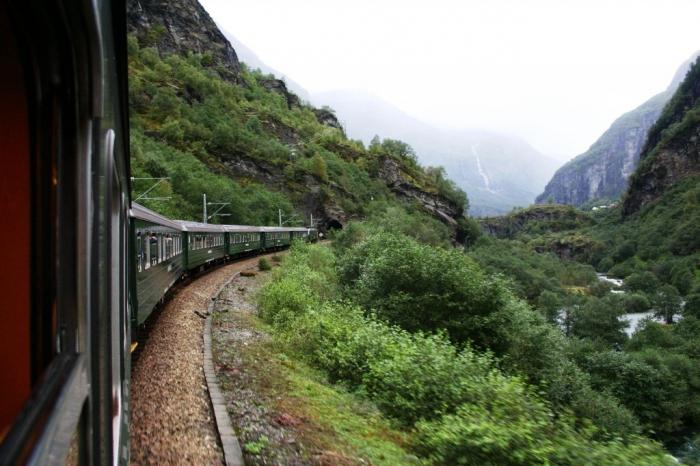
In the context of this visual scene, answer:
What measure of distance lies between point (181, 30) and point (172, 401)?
10867 cm

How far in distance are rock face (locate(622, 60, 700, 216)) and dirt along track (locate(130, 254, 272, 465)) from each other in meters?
149

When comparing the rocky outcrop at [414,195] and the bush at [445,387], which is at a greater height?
the rocky outcrop at [414,195]

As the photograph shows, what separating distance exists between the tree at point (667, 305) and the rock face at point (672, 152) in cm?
7301

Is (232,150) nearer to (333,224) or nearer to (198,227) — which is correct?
(333,224)

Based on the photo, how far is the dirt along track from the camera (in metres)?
5.52

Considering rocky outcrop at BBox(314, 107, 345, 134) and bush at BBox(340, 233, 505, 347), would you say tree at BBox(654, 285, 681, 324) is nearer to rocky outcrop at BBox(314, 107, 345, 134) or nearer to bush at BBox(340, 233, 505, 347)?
bush at BBox(340, 233, 505, 347)

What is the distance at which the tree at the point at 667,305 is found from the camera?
6856 cm

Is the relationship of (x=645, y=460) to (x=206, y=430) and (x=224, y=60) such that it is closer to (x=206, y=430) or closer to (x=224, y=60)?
(x=206, y=430)

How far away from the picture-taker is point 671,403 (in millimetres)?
33625

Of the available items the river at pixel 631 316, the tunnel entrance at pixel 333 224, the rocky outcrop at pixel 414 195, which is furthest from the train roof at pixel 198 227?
the rocky outcrop at pixel 414 195

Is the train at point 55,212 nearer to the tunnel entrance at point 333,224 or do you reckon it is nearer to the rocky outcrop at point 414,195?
the tunnel entrance at point 333,224

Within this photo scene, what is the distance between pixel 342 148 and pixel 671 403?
7581 centimetres

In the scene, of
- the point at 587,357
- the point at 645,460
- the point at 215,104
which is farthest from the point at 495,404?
the point at 215,104

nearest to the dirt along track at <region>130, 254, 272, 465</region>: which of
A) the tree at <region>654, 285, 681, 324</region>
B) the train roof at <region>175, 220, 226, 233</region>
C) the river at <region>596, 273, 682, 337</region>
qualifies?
the train roof at <region>175, 220, 226, 233</region>
